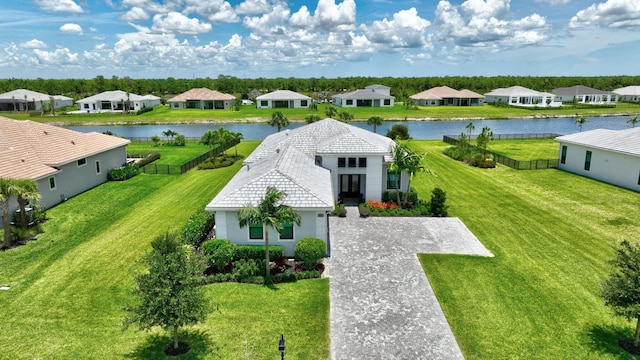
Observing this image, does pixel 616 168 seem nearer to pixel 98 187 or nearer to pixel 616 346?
pixel 616 346

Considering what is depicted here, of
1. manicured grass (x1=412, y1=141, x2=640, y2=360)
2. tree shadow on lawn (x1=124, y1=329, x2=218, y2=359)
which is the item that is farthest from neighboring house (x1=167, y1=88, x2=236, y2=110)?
tree shadow on lawn (x1=124, y1=329, x2=218, y2=359)

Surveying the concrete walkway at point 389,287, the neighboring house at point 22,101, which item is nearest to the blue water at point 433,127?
the neighboring house at point 22,101

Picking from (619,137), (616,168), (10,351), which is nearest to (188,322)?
(10,351)

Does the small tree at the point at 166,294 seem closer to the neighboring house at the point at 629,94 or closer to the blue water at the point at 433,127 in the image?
the blue water at the point at 433,127

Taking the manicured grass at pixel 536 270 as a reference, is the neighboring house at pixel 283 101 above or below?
above

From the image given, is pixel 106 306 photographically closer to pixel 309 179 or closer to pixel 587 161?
pixel 309 179

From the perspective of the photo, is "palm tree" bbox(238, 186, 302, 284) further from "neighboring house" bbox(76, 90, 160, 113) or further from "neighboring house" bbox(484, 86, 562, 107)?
"neighboring house" bbox(484, 86, 562, 107)

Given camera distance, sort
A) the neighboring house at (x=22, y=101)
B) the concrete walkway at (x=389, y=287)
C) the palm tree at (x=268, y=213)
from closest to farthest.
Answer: the concrete walkway at (x=389, y=287) → the palm tree at (x=268, y=213) → the neighboring house at (x=22, y=101)
